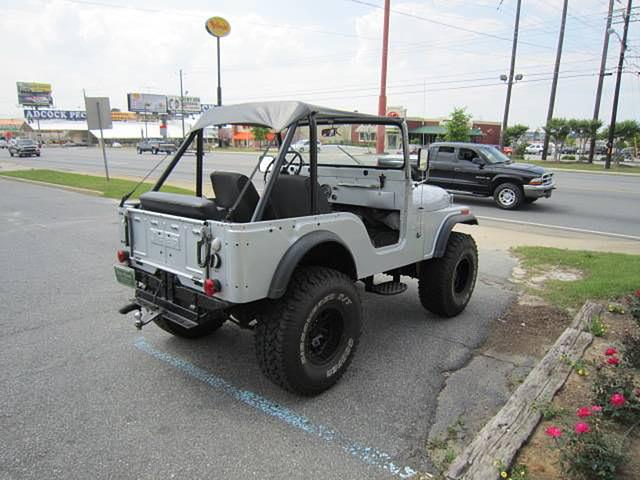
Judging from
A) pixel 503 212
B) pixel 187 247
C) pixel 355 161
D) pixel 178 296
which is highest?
pixel 355 161

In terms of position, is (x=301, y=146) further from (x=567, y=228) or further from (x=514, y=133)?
(x=514, y=133)

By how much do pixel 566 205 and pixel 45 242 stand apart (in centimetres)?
1311

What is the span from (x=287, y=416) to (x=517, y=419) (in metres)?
1.43

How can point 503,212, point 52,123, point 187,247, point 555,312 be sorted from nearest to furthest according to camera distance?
point 187,247 < point 555,312 < point 503,212 < point 52,123

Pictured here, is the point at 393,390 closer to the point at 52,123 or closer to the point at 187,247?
the point at 187,247

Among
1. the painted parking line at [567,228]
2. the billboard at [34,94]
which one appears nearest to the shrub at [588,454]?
the painted parking line at [567,228]

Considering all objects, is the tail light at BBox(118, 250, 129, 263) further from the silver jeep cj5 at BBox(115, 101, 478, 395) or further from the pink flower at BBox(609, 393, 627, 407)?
the pink flower at BBox(609, 393, 627, 407)

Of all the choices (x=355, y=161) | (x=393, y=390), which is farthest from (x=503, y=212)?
(x=393, y=390)

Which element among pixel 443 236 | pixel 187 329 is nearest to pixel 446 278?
pixel 443 236

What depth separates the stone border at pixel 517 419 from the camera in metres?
2.47

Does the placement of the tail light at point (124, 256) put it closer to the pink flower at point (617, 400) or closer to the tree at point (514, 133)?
the pink flower at point (617, 400)

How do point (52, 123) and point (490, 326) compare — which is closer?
point (490, 326)

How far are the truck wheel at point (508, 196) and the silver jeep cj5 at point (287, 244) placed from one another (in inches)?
371

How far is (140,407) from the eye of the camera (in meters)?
3.24
